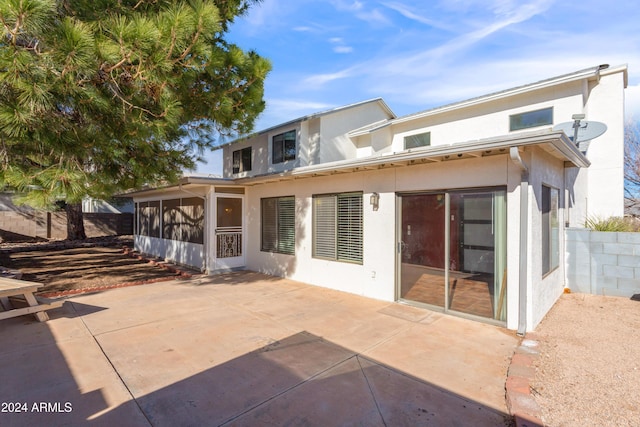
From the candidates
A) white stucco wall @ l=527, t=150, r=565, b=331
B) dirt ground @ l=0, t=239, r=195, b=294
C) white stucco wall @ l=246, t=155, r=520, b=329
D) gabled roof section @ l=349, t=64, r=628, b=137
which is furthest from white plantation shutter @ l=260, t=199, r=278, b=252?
white stucco wall @ l=527, t=150, r=565, b=331

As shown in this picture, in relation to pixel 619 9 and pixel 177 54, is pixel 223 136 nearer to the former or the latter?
Result: pixel 177 54

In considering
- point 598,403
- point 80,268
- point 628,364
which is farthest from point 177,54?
point 80,268

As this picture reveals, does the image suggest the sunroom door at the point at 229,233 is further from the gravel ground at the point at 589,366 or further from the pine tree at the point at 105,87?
the gravel ground at the point at 589,366

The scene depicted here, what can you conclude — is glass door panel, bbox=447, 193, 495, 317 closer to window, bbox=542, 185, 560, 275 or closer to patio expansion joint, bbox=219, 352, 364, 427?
window, bbox=542, 185, 560, 275

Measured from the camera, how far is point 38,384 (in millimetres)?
3289

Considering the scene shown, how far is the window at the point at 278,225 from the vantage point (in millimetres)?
8781

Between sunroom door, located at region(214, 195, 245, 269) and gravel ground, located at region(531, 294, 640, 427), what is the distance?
8093 millimetres

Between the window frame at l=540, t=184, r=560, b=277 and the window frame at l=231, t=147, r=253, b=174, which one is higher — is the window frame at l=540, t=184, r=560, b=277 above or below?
below

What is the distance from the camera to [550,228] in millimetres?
6020

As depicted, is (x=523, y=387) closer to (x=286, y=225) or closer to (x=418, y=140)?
(x=286, y=225)

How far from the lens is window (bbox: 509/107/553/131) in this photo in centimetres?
871

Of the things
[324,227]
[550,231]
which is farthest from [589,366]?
[324,227]

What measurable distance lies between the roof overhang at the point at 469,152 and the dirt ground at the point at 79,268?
6.08 meters

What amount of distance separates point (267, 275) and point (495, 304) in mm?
6128
